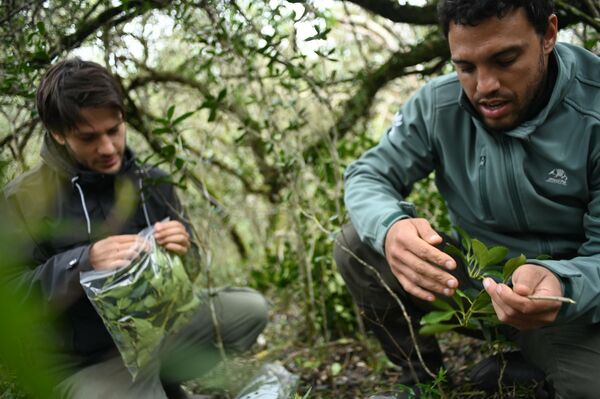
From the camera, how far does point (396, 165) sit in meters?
2.28

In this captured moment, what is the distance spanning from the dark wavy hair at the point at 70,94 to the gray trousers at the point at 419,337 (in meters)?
1.16

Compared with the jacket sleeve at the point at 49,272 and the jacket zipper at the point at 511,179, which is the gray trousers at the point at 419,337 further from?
the jacket sleeve at the point at 49,272

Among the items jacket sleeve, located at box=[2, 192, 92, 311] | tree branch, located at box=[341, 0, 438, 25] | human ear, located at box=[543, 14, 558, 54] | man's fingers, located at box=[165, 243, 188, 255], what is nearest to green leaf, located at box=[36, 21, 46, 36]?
jacket sleeve, located at box=[2, 192, 92, 311]

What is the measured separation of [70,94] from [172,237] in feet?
2.36

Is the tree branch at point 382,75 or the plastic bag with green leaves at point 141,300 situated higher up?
the tree branch at point 382,75

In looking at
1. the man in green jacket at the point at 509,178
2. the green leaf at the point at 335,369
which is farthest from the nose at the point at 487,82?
the green leaf at the point at 335,369

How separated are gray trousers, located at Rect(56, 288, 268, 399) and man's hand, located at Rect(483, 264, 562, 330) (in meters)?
1.47

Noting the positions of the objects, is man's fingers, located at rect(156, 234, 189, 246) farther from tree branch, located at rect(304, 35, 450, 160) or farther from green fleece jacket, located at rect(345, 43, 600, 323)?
tree branch, located at rect(304, 35, 450, 160)

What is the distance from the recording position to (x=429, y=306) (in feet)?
7.29

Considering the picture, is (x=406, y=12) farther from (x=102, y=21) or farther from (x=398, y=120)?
(x=102, y=21)

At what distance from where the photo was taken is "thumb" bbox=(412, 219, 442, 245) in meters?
1.76

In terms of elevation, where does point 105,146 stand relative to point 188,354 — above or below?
above

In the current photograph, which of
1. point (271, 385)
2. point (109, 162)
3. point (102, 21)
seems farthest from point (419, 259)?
point (102, 21)

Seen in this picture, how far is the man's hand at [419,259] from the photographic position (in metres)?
1.69
